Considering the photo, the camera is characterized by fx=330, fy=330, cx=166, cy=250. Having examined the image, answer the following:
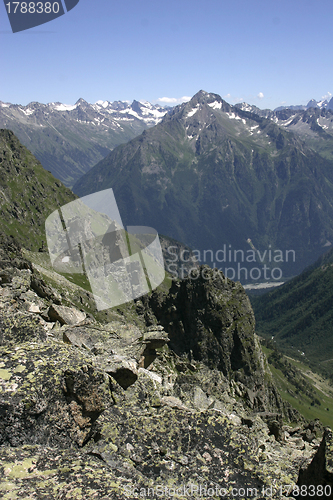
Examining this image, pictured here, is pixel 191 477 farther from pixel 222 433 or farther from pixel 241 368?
pixel 241 368

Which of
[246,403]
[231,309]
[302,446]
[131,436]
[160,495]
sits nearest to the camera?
[160,495]

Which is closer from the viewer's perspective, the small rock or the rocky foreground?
the rocky foreground

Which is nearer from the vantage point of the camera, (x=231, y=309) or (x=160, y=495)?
(x=160, y=495)

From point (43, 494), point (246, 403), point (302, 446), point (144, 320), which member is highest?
point (43, 494)

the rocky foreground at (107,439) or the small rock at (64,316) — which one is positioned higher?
the rocky foreground at (107,439)

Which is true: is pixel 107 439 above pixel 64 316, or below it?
above

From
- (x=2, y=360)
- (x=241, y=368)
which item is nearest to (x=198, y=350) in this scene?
(x=241, y=368)

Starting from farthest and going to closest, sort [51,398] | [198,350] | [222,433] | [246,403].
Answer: [198,350] → [246,403] → [222,433] → [51,398]

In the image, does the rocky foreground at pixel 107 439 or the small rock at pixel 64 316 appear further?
the small rock at pixel 64 316

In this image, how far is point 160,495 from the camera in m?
10.7

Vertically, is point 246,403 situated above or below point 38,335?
below

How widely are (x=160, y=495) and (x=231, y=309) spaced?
89.4 metres

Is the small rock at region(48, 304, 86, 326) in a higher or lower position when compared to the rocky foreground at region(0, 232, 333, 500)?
lower

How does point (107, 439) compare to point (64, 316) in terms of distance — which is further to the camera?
point (64, 316)
